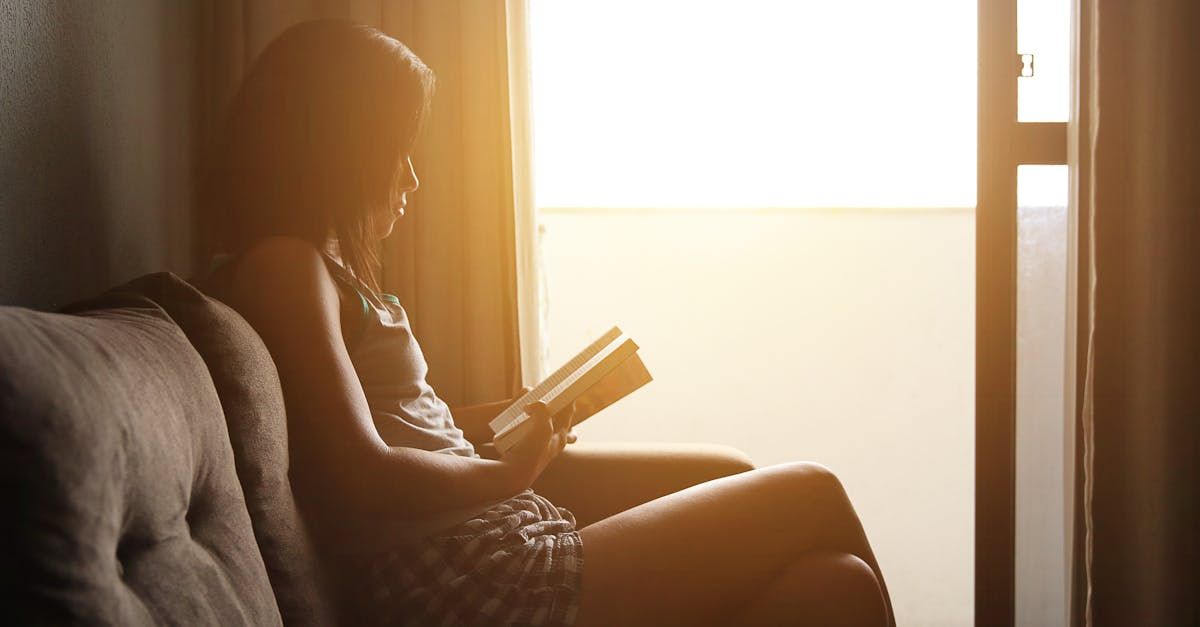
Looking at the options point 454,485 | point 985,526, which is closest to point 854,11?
point 985,526

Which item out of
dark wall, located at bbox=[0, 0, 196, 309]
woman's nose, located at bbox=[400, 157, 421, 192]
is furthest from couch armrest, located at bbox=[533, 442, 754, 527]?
dark wall, located at bbox=[0, 0, 196, 309]

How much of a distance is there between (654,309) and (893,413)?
0.78 metres

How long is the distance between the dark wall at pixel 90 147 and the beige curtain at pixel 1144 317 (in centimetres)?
166

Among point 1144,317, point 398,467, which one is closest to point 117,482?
point 398,467

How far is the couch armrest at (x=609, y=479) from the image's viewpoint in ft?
4.87

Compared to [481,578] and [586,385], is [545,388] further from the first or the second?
[481,578]

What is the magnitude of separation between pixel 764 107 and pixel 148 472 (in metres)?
2.47

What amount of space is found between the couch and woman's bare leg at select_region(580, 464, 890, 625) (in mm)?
306

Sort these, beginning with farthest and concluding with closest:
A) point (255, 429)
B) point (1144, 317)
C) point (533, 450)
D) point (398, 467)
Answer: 1. point (1144, 317)
2. point (533, 450)
3. point (398, 467)
4. point (255, 429)

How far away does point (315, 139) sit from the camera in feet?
3.81

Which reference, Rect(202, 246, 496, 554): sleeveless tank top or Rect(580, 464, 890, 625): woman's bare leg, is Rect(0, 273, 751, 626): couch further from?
Rect(580, 464, 890, 625): woman's bare leg

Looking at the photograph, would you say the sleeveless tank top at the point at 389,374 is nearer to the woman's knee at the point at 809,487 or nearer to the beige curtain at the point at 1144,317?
the woman's knee at the point at 809,487

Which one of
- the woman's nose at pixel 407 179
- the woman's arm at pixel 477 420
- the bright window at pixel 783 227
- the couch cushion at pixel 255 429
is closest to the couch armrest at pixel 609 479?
the woman's arm at pixel 477 420

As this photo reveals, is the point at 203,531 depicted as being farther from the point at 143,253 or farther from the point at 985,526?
the point at 985,526
